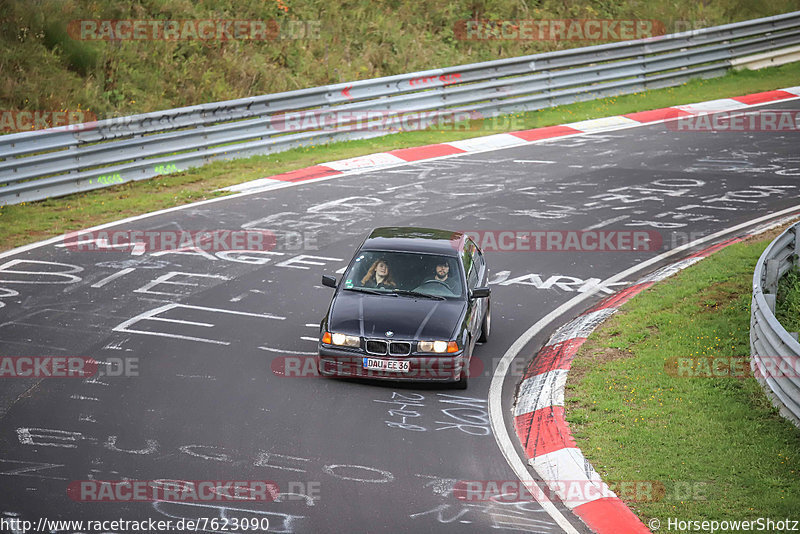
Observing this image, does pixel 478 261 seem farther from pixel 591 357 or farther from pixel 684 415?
pixel 684 415

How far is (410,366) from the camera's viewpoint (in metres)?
10.8

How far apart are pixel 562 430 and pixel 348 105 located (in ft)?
46.9

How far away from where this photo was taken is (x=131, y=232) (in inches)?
652

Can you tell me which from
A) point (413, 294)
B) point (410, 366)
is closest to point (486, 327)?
point (413, 294)

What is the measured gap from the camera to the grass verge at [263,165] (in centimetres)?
1720

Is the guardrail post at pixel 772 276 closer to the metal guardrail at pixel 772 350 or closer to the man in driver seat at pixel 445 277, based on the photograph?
the metal guardrail at pixel 772 350

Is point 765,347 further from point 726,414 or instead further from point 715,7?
point 715,7

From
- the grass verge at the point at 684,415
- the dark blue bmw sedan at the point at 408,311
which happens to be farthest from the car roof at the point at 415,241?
the grass verge at the point at 684,415

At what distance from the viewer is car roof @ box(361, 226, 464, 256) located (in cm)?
1223

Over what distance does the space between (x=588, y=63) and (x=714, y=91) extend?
3.87 metres

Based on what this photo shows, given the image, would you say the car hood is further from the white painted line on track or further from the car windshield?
the white painted line on track

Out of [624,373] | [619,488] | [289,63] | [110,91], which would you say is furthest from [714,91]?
[619,488]

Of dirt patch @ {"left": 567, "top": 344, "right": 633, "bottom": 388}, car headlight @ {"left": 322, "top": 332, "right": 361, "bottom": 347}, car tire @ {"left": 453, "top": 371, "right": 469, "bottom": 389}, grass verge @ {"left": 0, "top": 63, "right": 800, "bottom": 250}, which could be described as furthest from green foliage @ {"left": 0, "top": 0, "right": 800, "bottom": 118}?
dirt patch @ {"left": 567, "top": 344, "right": 633, "bottom": 388}

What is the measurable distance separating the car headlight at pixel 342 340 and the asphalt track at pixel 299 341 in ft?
1.61
